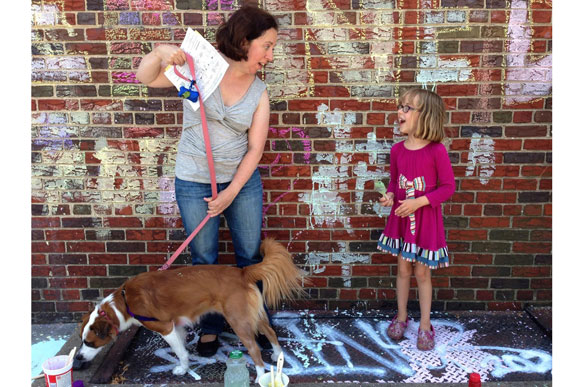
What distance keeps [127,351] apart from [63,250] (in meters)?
1.07

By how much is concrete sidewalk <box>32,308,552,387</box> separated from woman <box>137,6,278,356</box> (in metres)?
0.42

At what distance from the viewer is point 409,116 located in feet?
10.3

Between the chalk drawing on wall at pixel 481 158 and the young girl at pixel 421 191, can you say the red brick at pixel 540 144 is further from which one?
the young girl at pixel 421 191

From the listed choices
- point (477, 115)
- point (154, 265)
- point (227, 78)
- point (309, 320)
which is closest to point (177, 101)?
point (227, 78)

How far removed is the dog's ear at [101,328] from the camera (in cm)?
288

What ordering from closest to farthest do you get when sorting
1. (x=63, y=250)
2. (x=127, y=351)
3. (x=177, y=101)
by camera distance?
(x=127, y=351), (x=177, y=101), (x=63, y=250)

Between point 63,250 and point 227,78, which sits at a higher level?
point 227,78

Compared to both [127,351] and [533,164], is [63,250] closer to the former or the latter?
[127,351]

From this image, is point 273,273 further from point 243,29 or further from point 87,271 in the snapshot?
point 87,271

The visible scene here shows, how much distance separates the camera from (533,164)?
12.1ft

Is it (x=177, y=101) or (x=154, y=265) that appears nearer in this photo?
(x=177, y=101)

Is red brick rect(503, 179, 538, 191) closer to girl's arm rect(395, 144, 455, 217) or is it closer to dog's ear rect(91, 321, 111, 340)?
girl's arm rect(395, 144, 455, 217)

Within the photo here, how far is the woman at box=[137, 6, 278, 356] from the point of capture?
114 inches

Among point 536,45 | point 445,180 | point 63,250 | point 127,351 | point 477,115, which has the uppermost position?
point 536,45
